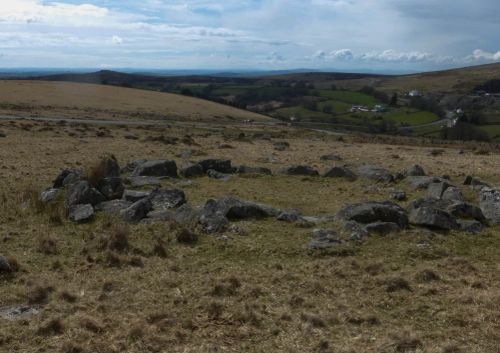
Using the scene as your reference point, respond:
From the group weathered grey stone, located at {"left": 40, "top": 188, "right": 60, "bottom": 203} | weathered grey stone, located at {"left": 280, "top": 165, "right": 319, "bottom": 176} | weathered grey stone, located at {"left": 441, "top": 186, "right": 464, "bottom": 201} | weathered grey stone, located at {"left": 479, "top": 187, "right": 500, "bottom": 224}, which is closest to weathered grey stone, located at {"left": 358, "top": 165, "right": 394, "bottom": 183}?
weathered grey stone, located at {"left": 280, "top": 165, "right": 319, "bottom": 176}

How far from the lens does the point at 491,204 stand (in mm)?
17609

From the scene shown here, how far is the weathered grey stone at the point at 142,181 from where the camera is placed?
21.5 metres

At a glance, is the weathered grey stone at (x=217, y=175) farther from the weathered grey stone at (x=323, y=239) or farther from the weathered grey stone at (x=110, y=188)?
the weathered grey stone at (x=323, y=239)

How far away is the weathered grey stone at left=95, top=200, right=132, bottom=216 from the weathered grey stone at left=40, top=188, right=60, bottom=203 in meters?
2.00

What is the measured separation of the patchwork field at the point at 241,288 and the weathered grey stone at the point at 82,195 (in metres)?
0.95

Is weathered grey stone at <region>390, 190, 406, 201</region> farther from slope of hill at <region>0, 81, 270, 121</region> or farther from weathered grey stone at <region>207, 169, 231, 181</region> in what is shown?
slope of hill at <region>0, 81, 270, 121</region>

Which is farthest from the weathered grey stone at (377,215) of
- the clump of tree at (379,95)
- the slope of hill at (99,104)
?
the clump of tree at (379,95)

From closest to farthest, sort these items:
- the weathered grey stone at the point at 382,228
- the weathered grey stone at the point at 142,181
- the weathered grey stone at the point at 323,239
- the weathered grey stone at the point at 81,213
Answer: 1. the weathered grey stone at the point at 323,239
2. the weathered grey stone at the point at 382,228
3. the weathered grey stone at the point at 81,213
4. the weathered grey stone at the point at 142,181

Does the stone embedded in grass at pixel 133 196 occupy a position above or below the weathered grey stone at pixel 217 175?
above

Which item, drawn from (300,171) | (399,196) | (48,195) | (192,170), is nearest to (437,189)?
(399,196)

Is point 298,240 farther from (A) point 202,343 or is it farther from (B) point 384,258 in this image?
(A) point 202,343

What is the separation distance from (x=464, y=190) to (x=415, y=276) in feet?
39.6

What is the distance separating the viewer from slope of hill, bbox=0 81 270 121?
73500mm

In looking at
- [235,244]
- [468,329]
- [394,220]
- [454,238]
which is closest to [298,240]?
[235,244]
